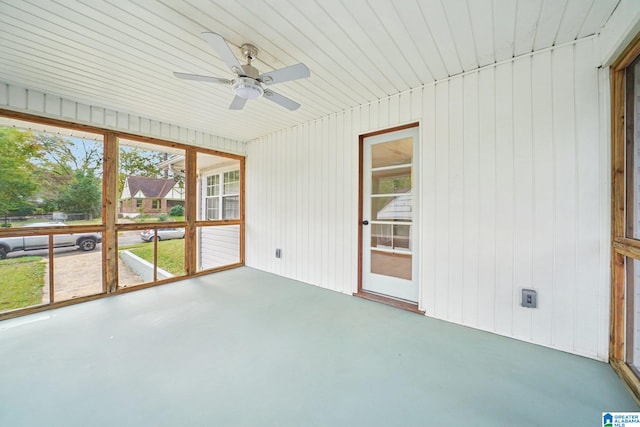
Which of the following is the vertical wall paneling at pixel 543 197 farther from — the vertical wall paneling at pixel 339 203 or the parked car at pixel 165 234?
the parked car at pixel 165 234

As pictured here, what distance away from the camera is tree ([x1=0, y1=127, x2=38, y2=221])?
2.57 meters

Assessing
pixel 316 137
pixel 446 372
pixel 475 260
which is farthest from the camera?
pixel 316 137

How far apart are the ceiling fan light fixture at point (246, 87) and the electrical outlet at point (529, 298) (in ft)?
9.49

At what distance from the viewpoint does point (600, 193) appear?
180 cm

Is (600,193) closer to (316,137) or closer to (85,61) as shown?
(316,137)

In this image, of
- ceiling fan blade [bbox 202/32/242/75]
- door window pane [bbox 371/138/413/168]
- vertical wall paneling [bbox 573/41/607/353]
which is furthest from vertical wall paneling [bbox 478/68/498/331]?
ceiling fan blade [bbox 202/32/242/75]

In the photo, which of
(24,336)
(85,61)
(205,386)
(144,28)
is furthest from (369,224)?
(24,336)

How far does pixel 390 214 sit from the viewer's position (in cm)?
300

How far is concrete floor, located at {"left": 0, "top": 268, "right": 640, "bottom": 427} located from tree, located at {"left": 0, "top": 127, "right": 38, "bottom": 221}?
1295 mm

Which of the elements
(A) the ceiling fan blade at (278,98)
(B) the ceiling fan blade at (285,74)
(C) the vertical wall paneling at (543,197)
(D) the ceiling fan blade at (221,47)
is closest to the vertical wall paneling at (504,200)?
(C) the vertical wall paneling at (543,197)

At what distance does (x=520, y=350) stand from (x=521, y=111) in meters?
2.04

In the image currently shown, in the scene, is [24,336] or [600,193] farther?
[24,336]

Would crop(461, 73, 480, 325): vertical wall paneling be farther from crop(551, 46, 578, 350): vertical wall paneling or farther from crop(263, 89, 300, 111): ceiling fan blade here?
crop(263, 89, 300, 111): ceiling fan blade

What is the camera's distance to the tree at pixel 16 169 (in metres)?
2.57
